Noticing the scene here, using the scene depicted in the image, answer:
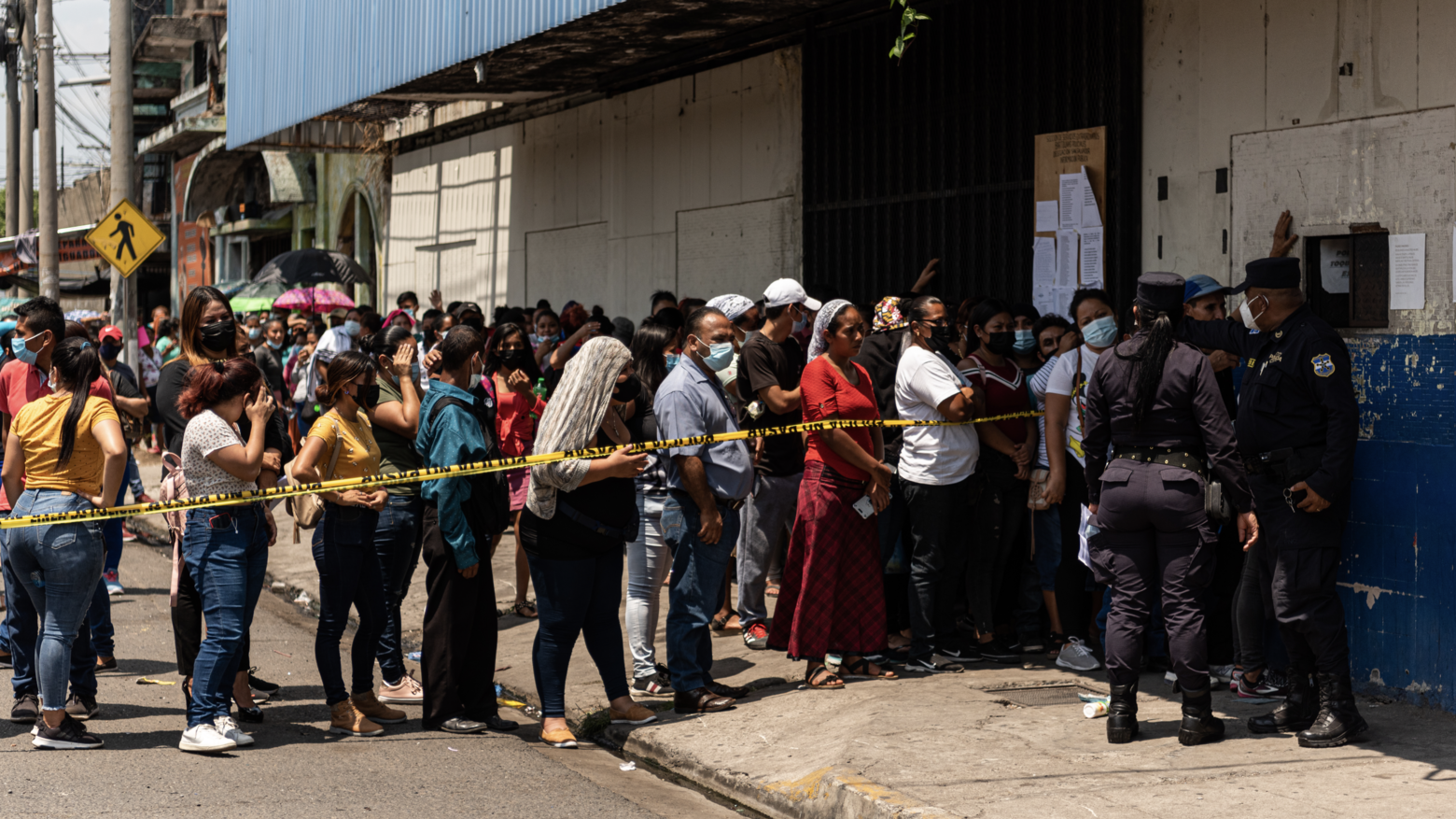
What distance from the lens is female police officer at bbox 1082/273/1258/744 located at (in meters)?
5.87

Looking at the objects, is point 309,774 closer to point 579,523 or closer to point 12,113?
point 579,523

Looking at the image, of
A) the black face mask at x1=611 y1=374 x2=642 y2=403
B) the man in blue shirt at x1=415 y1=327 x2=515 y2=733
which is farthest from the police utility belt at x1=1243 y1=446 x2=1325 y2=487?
the man in blue shirt at x1=415 y1=327 x2=515 y2=733

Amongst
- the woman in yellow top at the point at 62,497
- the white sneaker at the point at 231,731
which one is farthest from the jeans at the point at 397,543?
the woman in yellow top at the point at 62,497

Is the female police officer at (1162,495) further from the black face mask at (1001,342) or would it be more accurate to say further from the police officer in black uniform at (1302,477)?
the black face mask at (1001,342)

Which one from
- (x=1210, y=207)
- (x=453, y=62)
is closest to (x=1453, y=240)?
(x=1210, y=207)

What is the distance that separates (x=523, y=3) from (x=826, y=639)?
20.9ft

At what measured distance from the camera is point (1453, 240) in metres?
6.45

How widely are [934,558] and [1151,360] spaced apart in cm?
192

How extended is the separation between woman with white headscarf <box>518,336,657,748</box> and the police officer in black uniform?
278 cm

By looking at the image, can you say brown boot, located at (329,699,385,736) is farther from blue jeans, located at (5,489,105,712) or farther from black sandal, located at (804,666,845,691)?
black sandal, located at (804,666,845,691)

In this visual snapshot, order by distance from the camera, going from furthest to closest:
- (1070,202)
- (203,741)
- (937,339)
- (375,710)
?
(1070,202) < (937,339) < (375,710) < (203,741)

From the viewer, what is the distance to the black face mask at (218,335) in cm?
719

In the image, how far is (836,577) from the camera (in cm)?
713

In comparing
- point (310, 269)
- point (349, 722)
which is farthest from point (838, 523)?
point (310, 269)
